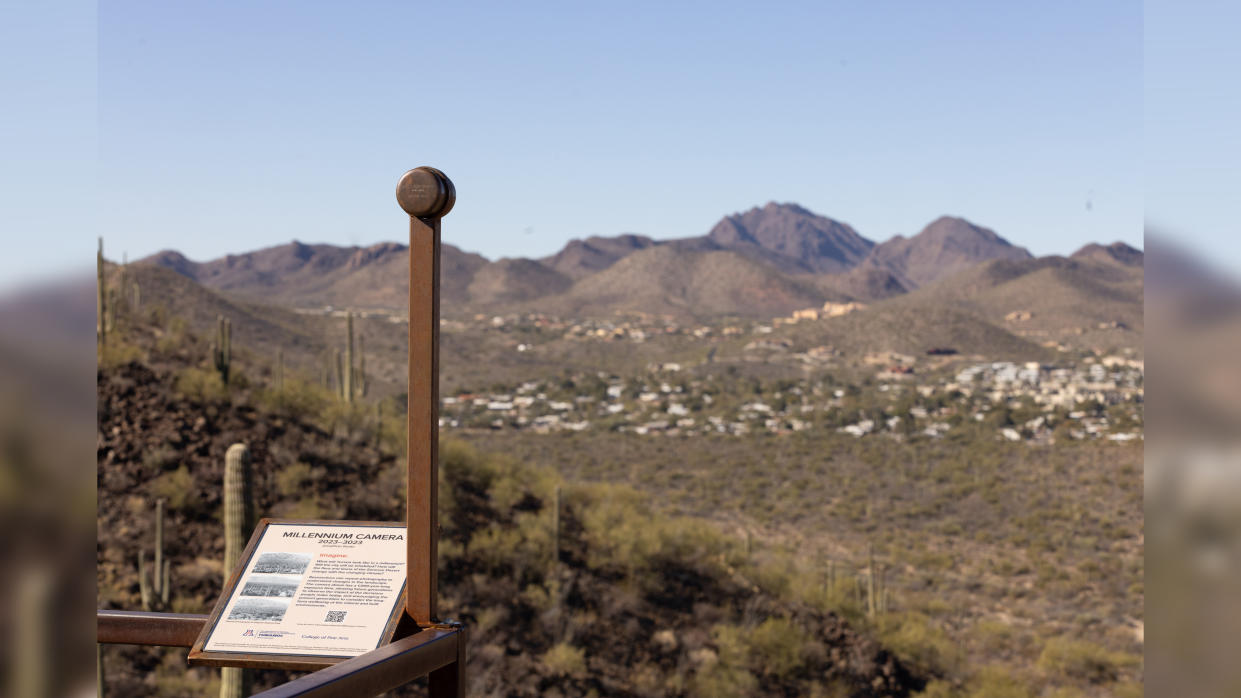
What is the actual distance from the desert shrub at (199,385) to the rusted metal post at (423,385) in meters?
14.4

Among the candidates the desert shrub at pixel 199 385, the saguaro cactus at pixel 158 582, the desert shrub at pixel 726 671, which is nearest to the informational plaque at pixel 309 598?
the saguaro cactus at pixel 158 582

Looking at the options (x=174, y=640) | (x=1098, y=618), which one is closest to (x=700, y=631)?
(x=1098, y=618)

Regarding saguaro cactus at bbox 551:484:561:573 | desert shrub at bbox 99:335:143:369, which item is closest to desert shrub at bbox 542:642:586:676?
saguaro cactus at bbox 551:484:561:573

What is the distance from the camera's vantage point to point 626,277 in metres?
81.6

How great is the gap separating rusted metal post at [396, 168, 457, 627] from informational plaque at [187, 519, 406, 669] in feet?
0.33

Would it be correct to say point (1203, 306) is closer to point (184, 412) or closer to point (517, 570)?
point (517, 570)

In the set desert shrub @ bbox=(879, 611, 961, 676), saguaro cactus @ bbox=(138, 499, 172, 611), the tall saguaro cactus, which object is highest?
the tall saguaro cactus

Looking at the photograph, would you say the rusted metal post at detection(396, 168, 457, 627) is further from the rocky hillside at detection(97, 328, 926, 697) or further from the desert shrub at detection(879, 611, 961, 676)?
the desert shrub at detection(879, 611, 961, 676)

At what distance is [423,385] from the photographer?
2703 mm

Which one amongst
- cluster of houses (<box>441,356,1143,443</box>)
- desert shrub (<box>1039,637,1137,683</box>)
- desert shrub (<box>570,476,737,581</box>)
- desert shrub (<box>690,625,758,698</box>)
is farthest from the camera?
cluster of houses (<box>441,356,1143,443</box>)

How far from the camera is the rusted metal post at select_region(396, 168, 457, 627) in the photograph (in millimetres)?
2615

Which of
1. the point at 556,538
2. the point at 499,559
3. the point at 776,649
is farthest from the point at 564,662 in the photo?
the point at 776,649

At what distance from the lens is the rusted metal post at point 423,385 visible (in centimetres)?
262

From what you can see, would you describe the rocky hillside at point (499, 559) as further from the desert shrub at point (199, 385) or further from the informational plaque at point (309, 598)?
the informational plaque at point (309, 598)
